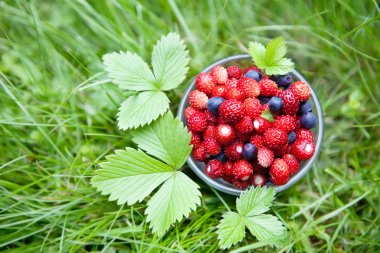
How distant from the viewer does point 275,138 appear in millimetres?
1190

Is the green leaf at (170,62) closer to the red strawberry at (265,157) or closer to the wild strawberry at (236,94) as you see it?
the wild strawberry at (236,94)

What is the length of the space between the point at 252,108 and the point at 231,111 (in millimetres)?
79

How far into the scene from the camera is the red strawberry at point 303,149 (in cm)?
123

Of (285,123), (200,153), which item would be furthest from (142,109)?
(285,123)

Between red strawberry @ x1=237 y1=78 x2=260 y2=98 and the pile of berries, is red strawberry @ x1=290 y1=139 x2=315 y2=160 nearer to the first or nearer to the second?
the pile of berries

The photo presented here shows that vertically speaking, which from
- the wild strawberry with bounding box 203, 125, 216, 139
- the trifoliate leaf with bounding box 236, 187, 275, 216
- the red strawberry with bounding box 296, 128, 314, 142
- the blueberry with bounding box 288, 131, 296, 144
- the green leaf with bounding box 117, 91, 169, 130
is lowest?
the trifoliate leaf with bounding box 236, 187, 275, 216

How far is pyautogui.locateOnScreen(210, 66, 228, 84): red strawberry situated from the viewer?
133 centimetres

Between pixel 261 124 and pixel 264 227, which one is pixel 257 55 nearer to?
pixel 261 124

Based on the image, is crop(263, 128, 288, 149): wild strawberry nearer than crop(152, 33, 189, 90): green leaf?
Yes

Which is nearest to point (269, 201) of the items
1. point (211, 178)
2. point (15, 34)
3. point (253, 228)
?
point (253, 228)

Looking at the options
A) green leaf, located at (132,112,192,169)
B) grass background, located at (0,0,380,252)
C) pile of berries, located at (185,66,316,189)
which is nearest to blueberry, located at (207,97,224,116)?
pile of berries, located at (185,66,316,189)

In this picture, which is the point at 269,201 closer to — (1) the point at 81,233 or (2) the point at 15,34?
(1) the point at 81,233

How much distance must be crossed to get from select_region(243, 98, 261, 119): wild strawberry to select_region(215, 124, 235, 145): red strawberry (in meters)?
0.07

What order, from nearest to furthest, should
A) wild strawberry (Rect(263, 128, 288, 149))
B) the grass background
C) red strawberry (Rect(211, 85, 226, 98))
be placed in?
Result: wild strawberry (Rect(263, 128, 288, 149)) < red strawberry (Rect(211, 85, 226, 98)) < the grass background
